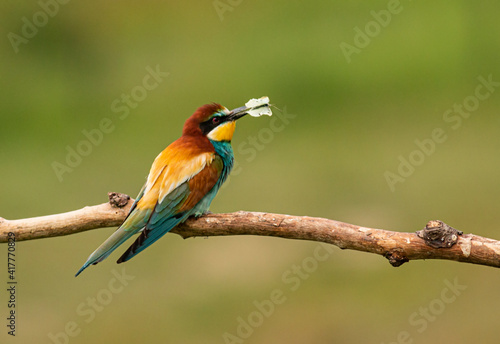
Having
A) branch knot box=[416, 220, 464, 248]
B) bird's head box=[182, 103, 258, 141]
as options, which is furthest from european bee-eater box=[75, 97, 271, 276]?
branch knot box=[416, 220, 464, 248]

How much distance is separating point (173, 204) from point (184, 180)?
0.13m

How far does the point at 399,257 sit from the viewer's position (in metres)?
1.82

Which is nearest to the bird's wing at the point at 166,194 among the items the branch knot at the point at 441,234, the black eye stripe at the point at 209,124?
the black eye stripe at the point at 209,124

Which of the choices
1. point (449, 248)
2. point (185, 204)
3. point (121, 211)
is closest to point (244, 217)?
point (185, 204)

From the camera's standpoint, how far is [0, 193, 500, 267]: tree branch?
174 centimetres

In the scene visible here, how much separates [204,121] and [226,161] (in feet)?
0.61

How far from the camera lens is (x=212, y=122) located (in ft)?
8.14

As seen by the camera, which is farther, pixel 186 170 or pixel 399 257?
pixel 186 170

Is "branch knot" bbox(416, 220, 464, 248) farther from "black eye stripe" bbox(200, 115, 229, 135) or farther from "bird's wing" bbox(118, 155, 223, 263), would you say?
"black eye stripe" bbox(200, 115, 229, 135)

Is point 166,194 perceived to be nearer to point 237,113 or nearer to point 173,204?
point 173,204

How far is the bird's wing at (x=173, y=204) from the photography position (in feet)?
7.12

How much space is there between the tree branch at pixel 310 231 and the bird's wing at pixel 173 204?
0.06 meters

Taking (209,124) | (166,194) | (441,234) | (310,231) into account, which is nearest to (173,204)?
(166,194)

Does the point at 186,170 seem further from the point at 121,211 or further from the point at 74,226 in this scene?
the point at 74,226
